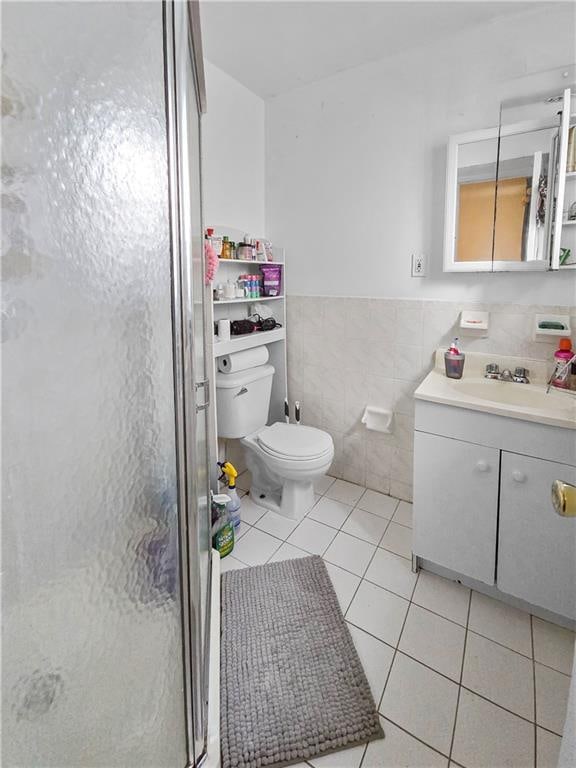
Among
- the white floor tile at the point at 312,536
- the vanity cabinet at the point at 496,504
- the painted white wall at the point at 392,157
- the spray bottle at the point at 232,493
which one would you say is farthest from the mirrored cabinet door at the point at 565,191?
the spray bottle at the point at 232,493

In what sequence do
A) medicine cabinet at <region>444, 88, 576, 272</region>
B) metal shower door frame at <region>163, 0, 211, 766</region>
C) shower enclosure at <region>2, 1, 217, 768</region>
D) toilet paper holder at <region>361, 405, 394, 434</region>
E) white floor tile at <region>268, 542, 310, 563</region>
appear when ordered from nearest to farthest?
shower enclosure at <region>2, 1, 217, 768</region> < metal shower door frame at <region>163, 0, 211, 766</region> < medicine cabinet at <region>444, 88, 576, 272</region> < white floor tile at <region>268, 542, 310, 563</region> < toilet paper holder at <region>361, 405, 394, 434</region>

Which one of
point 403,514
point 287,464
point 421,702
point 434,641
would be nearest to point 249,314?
point 287,464

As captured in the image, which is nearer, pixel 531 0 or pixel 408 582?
pixel 531 0

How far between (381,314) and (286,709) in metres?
1.73

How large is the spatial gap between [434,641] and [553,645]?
16.2 inches

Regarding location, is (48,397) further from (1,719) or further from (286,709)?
(286,709)

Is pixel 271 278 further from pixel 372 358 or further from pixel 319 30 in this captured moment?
pixel 319 30

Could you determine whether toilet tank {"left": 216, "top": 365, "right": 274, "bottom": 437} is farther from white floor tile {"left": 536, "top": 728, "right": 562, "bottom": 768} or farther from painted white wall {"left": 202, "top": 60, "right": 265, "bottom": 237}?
white floor tile {"left": 536, "top": 728, "right": 562, "bottom": 768}

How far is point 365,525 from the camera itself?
1979 mm

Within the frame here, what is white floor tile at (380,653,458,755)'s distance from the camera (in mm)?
1077

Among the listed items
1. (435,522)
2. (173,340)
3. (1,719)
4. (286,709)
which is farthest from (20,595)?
(435,522)

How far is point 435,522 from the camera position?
156 cm

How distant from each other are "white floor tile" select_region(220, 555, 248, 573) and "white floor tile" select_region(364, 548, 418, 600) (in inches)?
22.2

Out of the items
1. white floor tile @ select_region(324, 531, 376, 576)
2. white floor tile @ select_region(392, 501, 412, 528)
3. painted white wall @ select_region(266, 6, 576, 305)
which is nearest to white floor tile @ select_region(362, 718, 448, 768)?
white floor tile @ select_region(324, 531, 376, 576)
